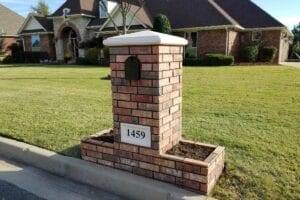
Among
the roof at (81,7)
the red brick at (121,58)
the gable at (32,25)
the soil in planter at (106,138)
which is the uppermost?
the roof at (81,7)

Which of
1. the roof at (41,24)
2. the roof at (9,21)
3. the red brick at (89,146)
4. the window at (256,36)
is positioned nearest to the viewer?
the red brick at (89,146)

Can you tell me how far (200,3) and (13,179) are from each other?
2261 cm

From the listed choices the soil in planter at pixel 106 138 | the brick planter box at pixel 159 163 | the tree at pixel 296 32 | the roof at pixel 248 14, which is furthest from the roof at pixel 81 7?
the tree at pixel 296 32

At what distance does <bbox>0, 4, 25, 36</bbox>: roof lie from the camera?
131ft

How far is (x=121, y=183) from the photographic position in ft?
10.7

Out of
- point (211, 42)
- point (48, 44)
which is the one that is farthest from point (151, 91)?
point (48, 44)

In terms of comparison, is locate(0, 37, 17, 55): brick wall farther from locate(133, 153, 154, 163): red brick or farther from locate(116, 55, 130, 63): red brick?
locate(133, 153, 154, 163): red brick

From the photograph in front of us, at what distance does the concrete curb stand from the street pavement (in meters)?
0.08

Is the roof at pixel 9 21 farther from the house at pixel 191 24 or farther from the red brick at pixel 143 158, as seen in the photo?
the red brick at pixel 143 158

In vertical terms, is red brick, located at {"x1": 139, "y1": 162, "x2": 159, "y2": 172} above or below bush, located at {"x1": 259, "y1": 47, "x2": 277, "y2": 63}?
below

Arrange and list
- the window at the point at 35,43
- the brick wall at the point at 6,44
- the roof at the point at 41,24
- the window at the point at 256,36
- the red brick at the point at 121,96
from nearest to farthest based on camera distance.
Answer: the red brick at the point at 121,96
the window at the point at 256,36
the roof at the point at 41,24
the window at the point at 35,43
the brick wall at the point at 6,44

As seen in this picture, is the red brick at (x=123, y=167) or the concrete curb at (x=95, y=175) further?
the red brick at (x=123, y=167)

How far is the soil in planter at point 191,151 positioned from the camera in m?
3.31

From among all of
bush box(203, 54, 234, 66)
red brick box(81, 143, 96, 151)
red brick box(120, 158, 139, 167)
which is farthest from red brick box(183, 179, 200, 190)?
bush box(203, 54, 234, 66)
